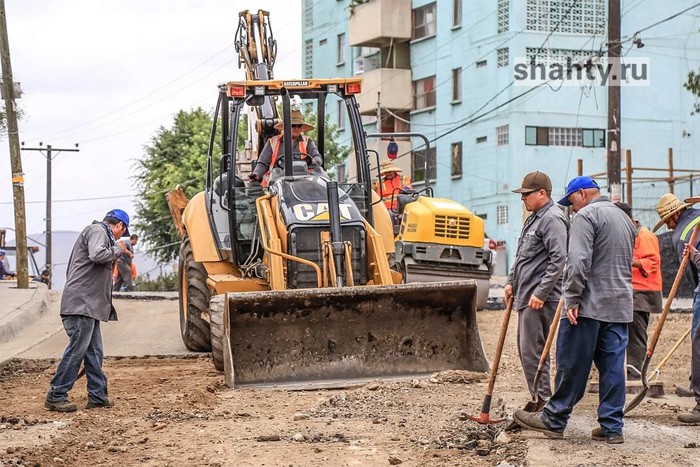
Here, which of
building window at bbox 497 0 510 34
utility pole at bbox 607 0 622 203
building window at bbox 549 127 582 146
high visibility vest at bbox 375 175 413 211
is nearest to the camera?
high visibility vest at bbox 375 175 413 211

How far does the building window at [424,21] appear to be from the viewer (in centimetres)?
4603

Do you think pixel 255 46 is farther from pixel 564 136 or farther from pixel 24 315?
pixel 564 136

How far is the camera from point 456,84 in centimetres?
4438

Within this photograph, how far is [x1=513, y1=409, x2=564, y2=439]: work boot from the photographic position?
849cm

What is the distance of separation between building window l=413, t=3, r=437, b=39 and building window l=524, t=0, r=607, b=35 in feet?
18.0

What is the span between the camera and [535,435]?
8570 millimetres

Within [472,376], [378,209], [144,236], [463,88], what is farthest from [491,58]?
[472,376]

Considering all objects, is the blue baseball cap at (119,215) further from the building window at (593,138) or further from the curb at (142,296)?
the building window at (593,138)

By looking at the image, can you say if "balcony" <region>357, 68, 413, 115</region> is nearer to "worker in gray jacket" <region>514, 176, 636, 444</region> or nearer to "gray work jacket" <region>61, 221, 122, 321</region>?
"gray work jacket" <region>61, 221, 122, 321</region>

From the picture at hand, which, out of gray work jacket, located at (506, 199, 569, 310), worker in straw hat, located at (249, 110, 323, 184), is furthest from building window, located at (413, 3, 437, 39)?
gray work jacket, located at (506, 199, 569, 310)

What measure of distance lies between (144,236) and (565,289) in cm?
4435

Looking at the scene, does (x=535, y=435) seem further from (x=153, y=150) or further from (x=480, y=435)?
(x=153, y=150)

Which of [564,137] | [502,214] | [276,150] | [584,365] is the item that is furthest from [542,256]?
[564,137]

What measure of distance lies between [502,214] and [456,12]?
7687 mm
